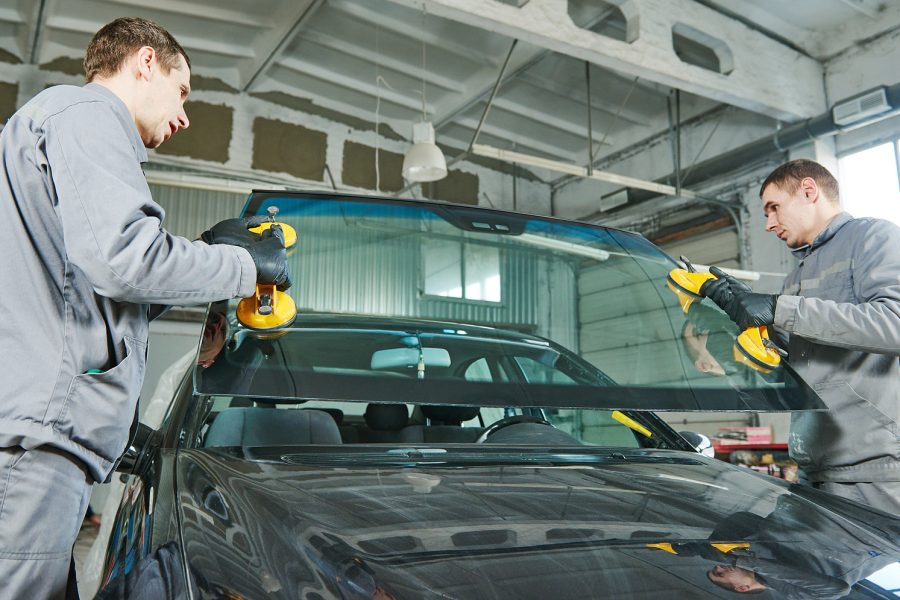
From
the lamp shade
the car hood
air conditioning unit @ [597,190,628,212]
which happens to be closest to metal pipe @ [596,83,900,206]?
air conditioning unit @ [597,190,628,212]

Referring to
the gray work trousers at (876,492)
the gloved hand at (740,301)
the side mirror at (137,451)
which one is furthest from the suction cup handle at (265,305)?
the gray work trousers at (876,492)

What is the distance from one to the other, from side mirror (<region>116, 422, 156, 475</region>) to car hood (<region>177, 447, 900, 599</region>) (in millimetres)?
228

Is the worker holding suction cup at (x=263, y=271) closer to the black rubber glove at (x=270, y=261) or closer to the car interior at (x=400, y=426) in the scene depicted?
the black rubber glove at (x=270, y=261)

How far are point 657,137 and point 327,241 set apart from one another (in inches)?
338

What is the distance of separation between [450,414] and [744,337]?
921mm

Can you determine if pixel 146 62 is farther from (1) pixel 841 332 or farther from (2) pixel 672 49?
(2) pixel 672 49

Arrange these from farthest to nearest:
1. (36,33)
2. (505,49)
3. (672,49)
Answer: (505,49)
(36,33)
(672,49)

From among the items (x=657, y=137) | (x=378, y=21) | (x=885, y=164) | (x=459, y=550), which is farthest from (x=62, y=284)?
(x=657, y=137)

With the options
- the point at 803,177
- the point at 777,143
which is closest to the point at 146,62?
the point at 803,177

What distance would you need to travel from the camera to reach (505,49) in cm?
783

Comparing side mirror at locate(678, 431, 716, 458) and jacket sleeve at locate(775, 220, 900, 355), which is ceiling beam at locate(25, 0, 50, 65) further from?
jacket sleeve at locate(775, 220, 900, 355)

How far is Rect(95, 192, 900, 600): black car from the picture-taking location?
867mm

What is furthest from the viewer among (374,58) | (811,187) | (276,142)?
(276,142)

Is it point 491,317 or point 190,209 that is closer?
point 491,317
